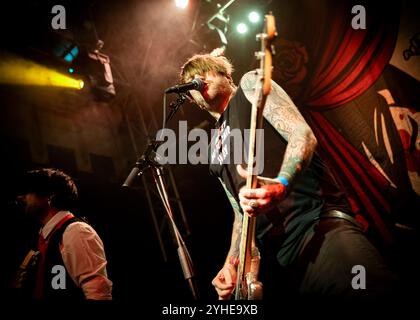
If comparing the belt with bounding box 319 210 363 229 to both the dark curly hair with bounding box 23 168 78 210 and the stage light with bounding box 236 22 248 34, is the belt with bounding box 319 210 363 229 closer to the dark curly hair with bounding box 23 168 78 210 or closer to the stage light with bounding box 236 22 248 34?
the dark curly hair with bounding box 23 168 78 210

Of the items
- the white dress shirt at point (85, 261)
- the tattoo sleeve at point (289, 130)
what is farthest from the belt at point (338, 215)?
the white dress shirt at point (85, 261)

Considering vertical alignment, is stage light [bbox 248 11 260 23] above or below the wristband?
above

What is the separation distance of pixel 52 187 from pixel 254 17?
4.25 metres

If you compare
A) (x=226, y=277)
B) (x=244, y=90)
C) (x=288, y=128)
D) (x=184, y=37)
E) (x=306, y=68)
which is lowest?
(x=226, y=277)

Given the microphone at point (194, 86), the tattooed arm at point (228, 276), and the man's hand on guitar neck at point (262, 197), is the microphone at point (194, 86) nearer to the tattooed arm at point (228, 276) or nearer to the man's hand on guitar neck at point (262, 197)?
the tattooed arm at point (228, 276)

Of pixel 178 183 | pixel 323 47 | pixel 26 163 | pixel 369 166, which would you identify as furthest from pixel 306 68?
pixel 26 163

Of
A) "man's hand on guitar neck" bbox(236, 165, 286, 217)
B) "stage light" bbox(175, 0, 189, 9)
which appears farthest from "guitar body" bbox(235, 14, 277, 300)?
"stage light" bbox(175, 0, 189, 9)

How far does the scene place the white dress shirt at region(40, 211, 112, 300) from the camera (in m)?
2.38

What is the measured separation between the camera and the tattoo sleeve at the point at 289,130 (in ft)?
4.64

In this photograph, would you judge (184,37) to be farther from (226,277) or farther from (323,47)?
(226,277)

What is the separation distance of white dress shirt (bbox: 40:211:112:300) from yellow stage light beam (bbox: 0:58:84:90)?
378 cm

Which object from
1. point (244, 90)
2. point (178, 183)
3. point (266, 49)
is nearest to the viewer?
point (266, 49)

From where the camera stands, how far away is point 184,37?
18.8 ft
